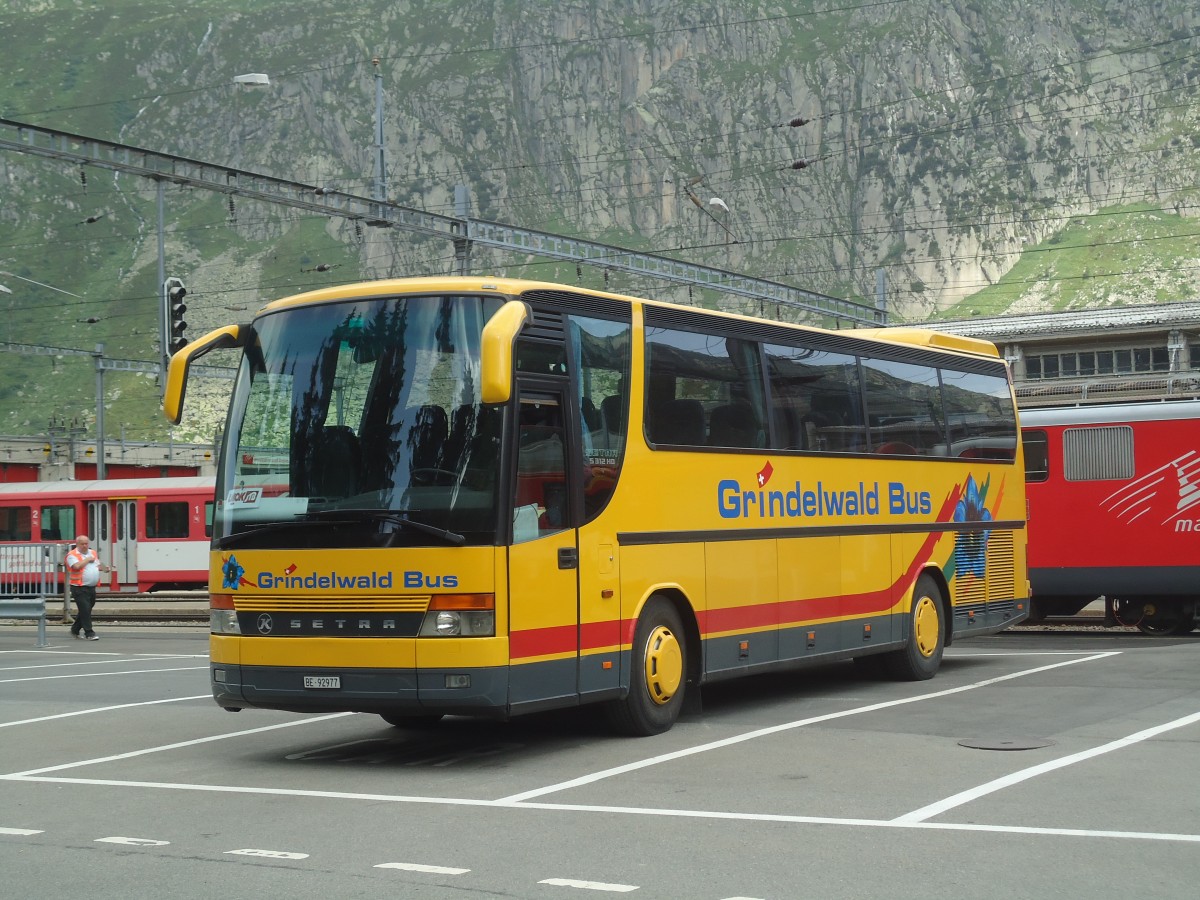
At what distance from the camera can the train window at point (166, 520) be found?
A: 4166 centimetres

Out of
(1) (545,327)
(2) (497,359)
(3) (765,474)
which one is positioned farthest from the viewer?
(3) (765,474)

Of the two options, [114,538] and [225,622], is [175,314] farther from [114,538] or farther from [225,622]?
[225,622]

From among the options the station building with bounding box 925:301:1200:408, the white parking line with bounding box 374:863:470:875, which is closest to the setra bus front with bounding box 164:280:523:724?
the white parking line with bounding box 374:863:470:875

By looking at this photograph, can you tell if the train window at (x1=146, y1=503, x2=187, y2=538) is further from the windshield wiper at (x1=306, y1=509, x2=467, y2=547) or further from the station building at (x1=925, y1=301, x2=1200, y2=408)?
the station building at (x1=925, y1=301, x2=1200, y2=408)

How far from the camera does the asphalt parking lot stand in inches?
291

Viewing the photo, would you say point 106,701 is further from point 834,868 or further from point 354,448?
A: point 834,868

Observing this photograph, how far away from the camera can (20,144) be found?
81.9ft

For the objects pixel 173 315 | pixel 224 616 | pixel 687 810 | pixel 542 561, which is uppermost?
pixel 173 315

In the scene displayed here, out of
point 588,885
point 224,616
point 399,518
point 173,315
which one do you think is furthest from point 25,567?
point 588,885

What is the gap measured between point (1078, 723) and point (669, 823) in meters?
5.19

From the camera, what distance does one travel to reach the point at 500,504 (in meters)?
10.9

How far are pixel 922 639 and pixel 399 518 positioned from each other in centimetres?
759

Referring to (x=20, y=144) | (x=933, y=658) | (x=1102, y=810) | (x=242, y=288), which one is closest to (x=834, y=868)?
(x=1102, y=810)

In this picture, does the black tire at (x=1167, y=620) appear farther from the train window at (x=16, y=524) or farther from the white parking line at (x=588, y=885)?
the train window at (x=16, y=524)
